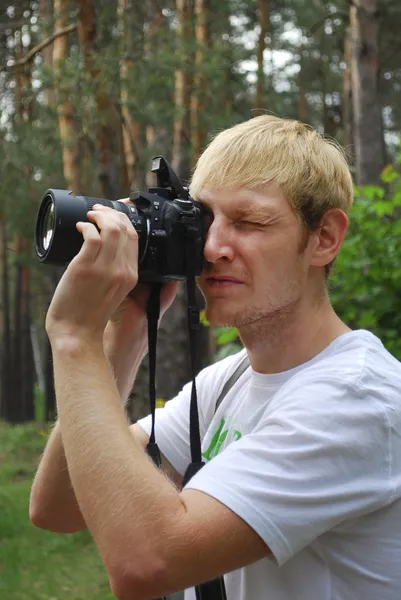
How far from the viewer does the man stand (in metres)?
1.40

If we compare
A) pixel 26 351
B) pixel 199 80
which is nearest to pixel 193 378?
pixel 199 80

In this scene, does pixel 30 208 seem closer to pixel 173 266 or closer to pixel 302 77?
pixel 302 77

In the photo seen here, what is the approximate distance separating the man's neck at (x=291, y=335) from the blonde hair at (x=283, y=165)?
0.21m

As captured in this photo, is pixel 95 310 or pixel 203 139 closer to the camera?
pixel 95 310

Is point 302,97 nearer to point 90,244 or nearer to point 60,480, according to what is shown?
point 60,480

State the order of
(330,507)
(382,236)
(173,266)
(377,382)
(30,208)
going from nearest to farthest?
(330,507), (377,382), (173,266), (382,236), (30,208)

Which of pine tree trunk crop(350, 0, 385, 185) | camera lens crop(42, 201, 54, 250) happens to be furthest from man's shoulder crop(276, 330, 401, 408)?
pine tree trunk crop(350, 0, 385, 185)

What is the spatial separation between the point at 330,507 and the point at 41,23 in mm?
8099

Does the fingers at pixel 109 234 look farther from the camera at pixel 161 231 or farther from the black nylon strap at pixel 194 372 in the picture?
the black nylon strap at pixel 194 372

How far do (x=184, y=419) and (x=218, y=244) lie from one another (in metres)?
0.55

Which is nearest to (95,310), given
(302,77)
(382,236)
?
(382,236)

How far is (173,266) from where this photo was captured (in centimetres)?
186

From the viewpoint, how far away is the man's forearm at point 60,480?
187cm

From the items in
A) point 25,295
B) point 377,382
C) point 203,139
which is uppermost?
point 203,139
